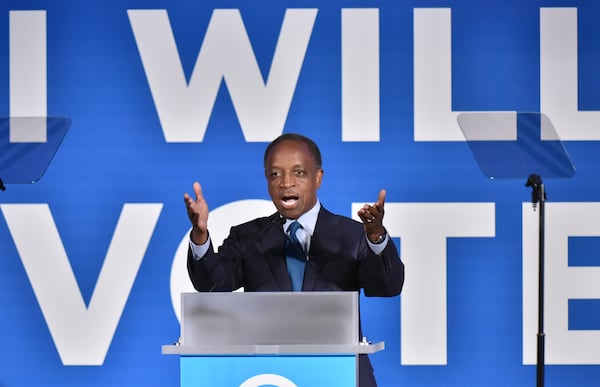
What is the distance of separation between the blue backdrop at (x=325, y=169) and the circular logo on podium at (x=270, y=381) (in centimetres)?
195

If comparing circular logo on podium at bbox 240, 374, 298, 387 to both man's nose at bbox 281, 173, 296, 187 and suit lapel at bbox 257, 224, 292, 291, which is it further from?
man's nose at bbox 281, 173, 296, 187

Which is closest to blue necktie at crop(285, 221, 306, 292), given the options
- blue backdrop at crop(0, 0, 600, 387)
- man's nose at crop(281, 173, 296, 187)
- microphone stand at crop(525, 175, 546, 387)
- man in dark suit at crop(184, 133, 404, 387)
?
man in dark suit at crop(184, 133, 404, 387)

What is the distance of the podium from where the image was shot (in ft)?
8.37

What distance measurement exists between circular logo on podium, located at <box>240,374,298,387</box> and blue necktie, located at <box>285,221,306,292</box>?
630 millimetres

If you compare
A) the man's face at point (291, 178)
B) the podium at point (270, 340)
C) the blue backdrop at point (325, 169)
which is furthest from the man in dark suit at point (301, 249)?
the blue backdrop at point (325, 169)

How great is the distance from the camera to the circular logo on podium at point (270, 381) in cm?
255

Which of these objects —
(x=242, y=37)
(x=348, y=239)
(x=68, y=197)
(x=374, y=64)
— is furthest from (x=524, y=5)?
(x=68, y=197)

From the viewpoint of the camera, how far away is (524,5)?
4.52 m

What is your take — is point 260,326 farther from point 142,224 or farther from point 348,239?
point 142,224

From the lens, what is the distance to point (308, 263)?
320cm

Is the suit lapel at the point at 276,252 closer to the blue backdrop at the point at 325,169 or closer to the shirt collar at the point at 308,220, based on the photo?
the shirt collar at the point at 308,220

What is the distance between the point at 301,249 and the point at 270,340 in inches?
26.4

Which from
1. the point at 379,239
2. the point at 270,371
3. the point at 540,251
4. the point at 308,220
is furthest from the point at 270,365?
the point at 540,251

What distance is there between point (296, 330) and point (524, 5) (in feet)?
8.16
